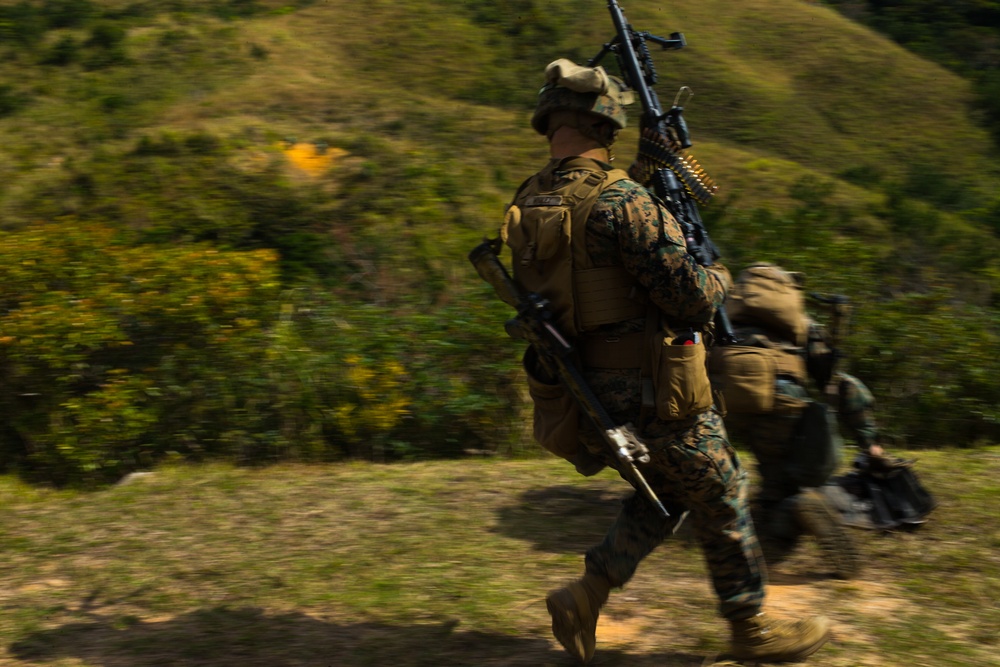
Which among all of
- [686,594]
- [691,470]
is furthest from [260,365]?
[691,470]

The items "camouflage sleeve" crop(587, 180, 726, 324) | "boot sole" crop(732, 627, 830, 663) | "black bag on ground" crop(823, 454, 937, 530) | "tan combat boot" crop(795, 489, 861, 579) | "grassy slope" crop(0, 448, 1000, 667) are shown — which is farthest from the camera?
"black bag on ground" crop(823, 454, 937, 530)

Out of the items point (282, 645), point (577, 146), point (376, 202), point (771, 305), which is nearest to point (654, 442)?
point (577, 146)

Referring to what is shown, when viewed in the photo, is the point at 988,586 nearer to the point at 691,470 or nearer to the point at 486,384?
the point at 691,470

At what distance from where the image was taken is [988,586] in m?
4.00

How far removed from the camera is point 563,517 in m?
4.93

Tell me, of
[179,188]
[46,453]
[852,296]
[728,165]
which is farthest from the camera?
[728,165]

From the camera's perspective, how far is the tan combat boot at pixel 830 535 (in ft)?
13.5

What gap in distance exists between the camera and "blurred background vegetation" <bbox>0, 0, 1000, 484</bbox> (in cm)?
613

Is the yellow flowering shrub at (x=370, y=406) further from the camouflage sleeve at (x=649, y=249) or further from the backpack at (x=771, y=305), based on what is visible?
the camouflage sleeve at (x=649, y=249)

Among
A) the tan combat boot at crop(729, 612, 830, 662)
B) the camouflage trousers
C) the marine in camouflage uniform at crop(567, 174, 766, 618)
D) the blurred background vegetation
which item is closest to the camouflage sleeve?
the marine in camouflage uniform at crop(567, 174, 766, 618)

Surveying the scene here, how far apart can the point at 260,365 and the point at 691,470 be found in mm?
3594

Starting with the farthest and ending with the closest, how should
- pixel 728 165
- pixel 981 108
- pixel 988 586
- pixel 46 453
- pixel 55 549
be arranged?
1. pixel 981 108
2. pixel 728 165
3. pixel 46 453
4. pixel 55 549
5. pixel 988 586

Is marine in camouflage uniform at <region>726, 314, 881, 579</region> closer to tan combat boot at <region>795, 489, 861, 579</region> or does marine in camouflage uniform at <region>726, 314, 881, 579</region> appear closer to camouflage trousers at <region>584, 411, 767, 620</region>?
tan combat boot at <region>795, 489, 861, 579</region>

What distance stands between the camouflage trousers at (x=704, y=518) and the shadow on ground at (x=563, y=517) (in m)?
1.22
